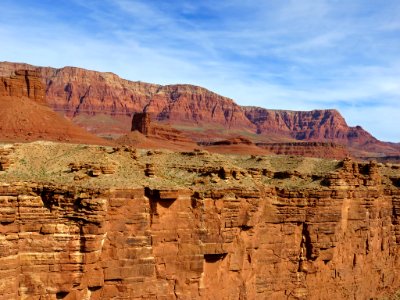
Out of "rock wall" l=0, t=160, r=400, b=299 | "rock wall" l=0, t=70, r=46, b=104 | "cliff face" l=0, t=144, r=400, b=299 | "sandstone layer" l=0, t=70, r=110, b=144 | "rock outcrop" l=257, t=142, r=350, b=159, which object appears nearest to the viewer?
"rock wall" l=0, t=160, r=400, b=299

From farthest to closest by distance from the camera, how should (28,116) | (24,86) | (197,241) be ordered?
(24,86) → (28,116) → (197,241)

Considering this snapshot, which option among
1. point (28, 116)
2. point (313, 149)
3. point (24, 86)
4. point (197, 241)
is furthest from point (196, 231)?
point (313, 149)

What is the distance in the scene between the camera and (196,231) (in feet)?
88.2

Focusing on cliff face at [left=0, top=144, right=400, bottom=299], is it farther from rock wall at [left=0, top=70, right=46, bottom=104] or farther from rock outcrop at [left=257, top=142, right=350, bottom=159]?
rock outcrop at [left=257, top=142, right=350, bottom=159]

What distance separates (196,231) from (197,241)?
581 mm

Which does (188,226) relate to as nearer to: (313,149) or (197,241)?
(197,241)

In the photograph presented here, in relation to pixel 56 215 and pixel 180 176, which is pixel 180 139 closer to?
pixel 180 176

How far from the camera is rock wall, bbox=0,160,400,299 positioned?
2234 cm

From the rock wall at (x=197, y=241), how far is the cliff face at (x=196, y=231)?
0.06 meters

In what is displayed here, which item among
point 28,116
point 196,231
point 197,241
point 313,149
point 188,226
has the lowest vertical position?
point 197,241

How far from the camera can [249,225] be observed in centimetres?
2989

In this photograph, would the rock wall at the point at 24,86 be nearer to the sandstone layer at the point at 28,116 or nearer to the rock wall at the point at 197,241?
the sandstone layer at the point at 28,116

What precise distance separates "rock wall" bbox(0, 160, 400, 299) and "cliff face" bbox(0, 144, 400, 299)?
0.20 feet

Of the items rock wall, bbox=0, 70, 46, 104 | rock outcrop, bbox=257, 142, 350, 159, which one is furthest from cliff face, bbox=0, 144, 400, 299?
rock outcrop, bbox=257, 142, 350, 159
